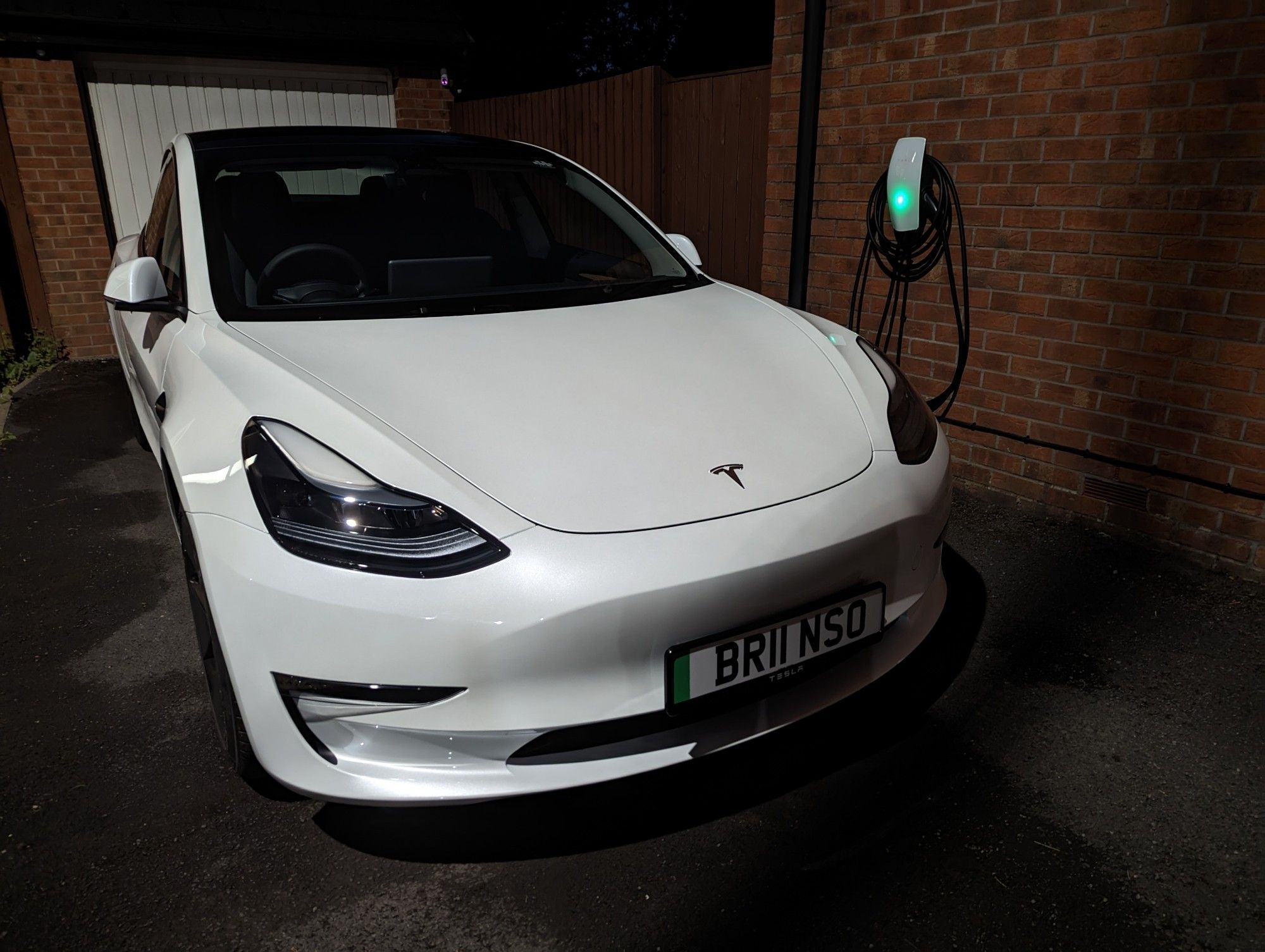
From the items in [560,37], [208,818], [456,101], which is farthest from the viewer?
[560,37]

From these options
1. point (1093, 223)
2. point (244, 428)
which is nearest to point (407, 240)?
point (244, 428)

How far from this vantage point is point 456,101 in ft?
26.8

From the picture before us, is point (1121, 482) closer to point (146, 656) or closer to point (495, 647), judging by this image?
point (495, 647)

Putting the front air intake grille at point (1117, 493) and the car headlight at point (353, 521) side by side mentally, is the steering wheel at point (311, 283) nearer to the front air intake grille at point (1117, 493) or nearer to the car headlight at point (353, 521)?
the car headlight at point (353, 521)

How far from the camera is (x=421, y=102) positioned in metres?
7.96

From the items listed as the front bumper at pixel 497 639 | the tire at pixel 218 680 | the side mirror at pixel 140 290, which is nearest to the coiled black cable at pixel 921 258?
the front bumper at pixel 497 639

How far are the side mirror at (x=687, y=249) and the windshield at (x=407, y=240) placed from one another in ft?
0.12

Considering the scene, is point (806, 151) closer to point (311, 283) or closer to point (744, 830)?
point (311, 283)

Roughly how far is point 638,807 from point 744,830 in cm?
25

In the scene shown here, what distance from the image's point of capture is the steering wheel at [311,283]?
2473 millimetres

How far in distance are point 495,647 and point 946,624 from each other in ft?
5.82

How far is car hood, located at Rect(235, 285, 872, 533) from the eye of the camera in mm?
1694

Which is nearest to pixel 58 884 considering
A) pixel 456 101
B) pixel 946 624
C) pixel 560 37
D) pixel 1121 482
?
pixel 946 624

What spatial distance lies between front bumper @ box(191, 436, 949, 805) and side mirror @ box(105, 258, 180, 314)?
3.42 feet
